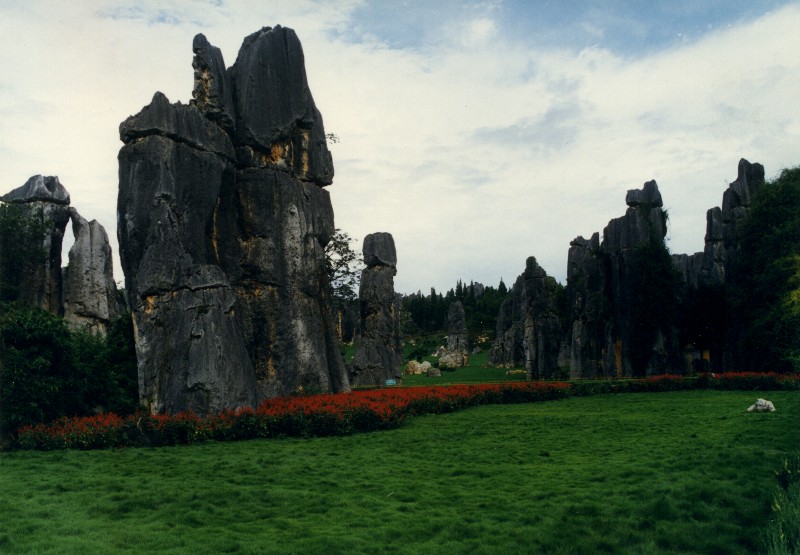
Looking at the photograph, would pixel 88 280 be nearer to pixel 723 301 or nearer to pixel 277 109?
pixel 277 109

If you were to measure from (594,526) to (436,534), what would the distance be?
2.22 metres

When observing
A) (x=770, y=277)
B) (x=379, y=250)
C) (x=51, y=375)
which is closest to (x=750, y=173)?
(x=770, y=277)

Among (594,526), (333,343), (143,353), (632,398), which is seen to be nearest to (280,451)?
(143,353)

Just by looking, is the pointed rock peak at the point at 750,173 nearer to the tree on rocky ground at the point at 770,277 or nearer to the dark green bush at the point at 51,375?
the tree on rocky ground at the point at 770,277

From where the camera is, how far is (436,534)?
29.2ft

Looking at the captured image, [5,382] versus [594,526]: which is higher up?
[5,382]

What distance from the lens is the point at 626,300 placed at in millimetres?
43469

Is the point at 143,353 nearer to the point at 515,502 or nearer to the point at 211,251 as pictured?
the point at 211,251

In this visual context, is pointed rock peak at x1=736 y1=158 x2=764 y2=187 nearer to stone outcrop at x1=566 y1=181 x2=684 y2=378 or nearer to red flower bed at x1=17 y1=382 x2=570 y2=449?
stone outcrop at x1=566 y1=181 x2=684 y2=378

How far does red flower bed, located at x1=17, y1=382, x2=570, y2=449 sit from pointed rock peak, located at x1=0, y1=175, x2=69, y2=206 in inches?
778

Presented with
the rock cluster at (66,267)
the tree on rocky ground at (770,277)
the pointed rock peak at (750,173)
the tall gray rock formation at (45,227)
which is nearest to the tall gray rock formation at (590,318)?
the tree on rocky ground at (770,277)

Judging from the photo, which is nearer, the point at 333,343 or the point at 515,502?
the point at 515,502

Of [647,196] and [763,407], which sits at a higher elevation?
[647,196]

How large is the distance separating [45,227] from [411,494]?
27.3 metres
